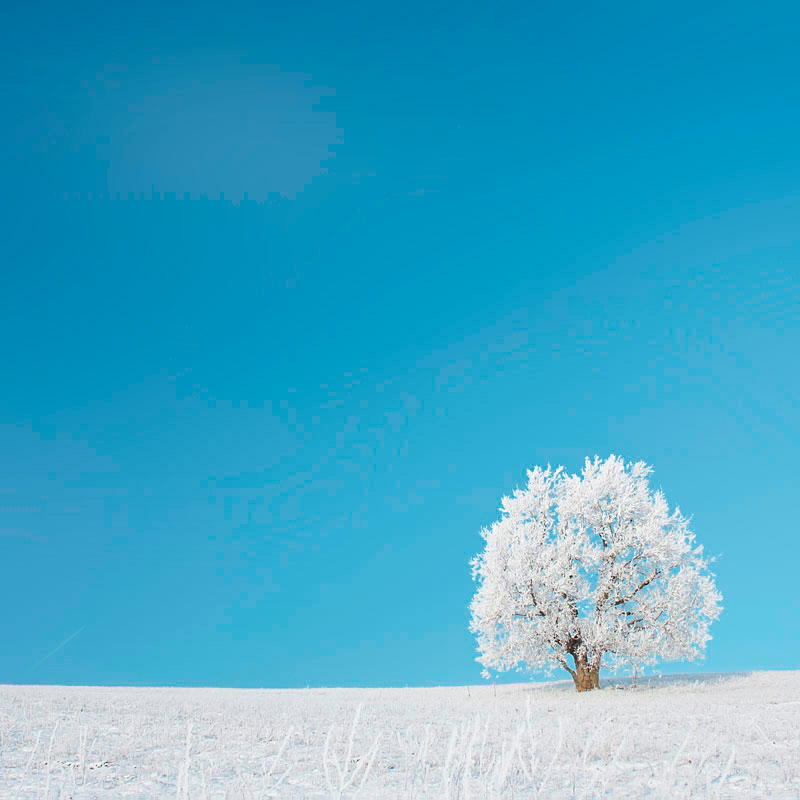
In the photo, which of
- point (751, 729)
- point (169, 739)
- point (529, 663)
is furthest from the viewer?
point (529, 663)

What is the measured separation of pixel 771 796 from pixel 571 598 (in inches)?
928

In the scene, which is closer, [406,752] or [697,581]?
[406,752]

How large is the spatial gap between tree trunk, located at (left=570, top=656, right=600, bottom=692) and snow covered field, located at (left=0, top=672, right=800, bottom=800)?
11.6 m

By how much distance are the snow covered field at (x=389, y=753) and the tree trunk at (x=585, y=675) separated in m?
11.6

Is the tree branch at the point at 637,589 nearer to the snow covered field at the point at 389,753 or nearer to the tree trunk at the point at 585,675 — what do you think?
the tree trunk at the point at 585,675

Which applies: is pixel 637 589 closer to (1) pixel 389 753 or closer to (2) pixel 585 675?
(2) pixel 585 675

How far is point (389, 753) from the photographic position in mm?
12258

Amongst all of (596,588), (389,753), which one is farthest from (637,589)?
(389,753)

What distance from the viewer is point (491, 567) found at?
33875 millimetres

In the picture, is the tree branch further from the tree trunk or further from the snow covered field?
the snow covered field

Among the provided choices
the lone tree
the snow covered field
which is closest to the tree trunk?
the lone tree

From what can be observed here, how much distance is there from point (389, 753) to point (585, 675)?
75.0 feet

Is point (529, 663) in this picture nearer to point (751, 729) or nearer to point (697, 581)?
point (697, 581)

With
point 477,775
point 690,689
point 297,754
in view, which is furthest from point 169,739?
point 690,689
